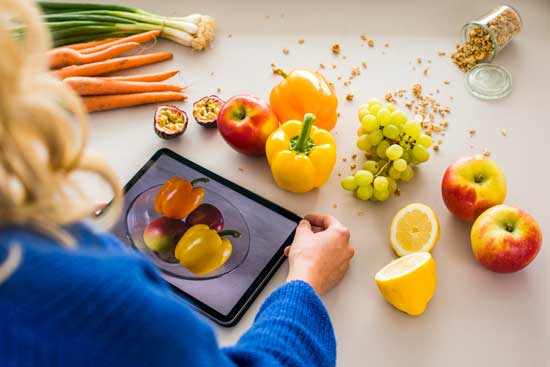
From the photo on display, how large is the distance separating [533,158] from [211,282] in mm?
717

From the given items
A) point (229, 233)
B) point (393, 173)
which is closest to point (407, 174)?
point (393, 173)

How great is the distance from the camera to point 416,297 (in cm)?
111

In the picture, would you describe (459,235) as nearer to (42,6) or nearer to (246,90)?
(246,90)

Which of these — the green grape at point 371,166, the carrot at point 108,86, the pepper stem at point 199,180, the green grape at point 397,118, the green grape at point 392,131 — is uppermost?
the green grape at point 397,118

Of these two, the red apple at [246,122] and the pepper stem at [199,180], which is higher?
the red apple at [246,122]

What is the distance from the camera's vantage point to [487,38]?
1.43 m

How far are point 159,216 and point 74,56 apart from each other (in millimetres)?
446

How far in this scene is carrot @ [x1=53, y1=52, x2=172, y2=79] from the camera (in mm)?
1407

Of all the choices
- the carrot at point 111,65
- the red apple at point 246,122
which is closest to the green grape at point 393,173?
the red apple at point 246,122

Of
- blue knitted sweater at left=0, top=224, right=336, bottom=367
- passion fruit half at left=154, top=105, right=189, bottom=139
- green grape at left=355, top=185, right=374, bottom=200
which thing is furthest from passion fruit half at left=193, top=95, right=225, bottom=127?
blue knitted sweater at left=0, top=224, right=336, bottom=367

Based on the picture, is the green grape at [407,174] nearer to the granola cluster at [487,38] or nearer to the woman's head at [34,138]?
the granola cluster at [487,38]

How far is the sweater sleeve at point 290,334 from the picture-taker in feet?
2.96

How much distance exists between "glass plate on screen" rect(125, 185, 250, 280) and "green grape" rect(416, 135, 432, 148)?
38 cm

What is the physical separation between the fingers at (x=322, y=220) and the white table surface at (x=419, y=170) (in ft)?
0.17
